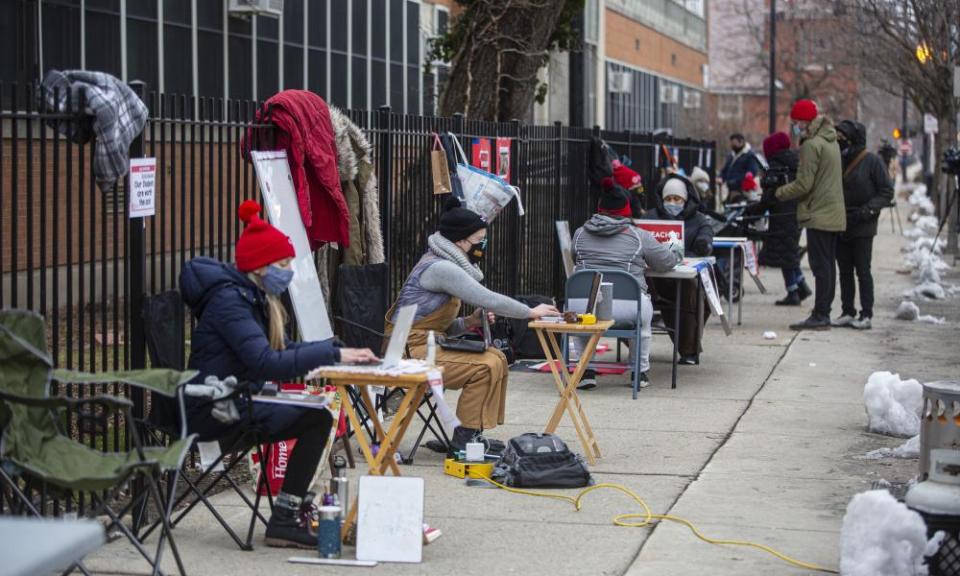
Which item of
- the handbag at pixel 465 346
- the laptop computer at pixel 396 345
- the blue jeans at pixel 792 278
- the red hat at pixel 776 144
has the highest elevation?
the red hat at pixel 776 144

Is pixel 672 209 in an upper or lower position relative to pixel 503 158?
lower

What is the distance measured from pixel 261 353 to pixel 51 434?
36.1 inches

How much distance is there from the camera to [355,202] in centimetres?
928

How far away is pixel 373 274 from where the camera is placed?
8.77 meters

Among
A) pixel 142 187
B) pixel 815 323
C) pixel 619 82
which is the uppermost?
pixel 619 82

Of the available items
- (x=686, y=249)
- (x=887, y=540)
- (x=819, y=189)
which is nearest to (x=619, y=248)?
(x=686, y=249)

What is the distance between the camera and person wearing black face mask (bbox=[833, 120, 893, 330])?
14594mm

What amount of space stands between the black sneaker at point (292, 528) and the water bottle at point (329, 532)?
0.16m

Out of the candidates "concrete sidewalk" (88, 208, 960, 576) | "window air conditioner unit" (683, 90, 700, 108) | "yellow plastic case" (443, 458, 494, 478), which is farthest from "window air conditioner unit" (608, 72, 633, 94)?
"yellow plastic case" (443, 458, 494, 478)

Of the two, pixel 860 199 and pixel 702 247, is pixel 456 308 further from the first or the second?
pixel 860 199

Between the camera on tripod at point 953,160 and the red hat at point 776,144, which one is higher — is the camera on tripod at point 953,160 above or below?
below

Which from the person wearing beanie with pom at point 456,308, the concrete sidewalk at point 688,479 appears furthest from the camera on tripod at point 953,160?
the person wearing beanie with pom at point 456,308

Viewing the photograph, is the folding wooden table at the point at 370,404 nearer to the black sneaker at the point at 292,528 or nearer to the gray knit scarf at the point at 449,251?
the black sneaker at the point at 292,528

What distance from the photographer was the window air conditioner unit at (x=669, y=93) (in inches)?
2193
